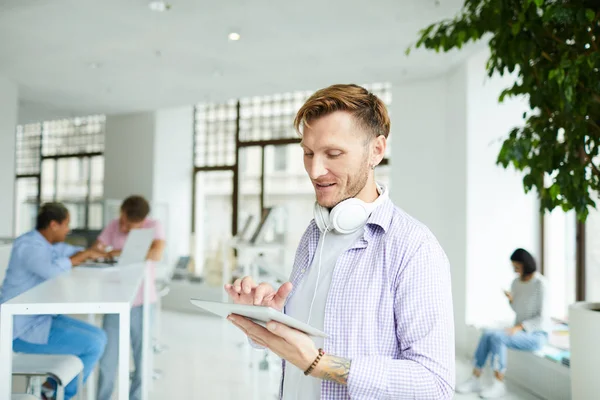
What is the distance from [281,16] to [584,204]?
9.16 ft

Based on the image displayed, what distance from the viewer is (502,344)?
430 centimetres

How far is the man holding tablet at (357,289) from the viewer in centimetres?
102

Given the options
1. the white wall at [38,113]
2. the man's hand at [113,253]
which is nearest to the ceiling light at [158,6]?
the man's hand at [113,253]

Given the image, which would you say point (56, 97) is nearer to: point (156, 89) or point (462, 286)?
point (156, 89)

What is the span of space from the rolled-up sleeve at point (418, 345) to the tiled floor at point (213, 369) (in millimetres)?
3288

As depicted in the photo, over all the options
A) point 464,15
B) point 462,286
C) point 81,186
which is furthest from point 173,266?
point 464,15

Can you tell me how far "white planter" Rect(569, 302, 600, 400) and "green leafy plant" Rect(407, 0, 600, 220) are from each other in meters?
0.45

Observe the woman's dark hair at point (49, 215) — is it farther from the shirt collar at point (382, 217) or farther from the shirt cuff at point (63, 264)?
the shirt collar at point (382, 217)

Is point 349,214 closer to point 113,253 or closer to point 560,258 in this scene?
point 113,253

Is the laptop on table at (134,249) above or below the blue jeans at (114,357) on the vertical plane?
above

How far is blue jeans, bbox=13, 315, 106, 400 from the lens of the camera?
2883mm

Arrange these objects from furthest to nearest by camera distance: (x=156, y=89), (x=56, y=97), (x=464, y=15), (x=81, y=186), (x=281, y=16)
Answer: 1. (x=81, y=186)
2. (x=56, y=97)
3. (x=156, y=89)
4. (x=281, y=16)
5. (x=464, y=15)

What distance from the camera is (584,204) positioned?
2.51m

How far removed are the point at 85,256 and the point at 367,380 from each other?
312 centimetres
